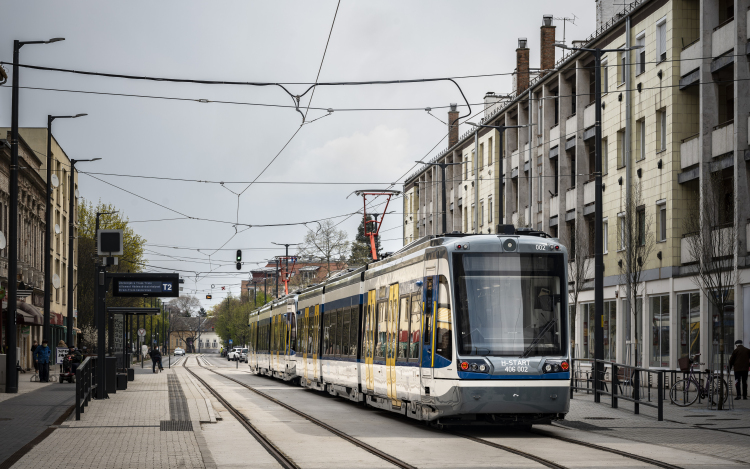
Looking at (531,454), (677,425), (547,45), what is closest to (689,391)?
(677,425)

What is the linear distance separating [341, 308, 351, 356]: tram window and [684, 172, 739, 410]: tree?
8.76 m

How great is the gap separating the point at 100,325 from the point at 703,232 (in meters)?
15.9

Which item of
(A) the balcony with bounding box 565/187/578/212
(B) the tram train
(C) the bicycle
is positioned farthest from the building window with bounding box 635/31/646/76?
(B) the tram train

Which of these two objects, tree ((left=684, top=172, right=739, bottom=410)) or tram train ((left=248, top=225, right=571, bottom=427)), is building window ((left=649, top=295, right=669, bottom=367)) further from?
tram train ((left=248, top=225, right=571, bottom=427))

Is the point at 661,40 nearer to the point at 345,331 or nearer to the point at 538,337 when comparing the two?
the point at 345,331

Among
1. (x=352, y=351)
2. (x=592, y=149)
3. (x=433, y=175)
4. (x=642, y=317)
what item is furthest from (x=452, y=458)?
(x=433, y=175)

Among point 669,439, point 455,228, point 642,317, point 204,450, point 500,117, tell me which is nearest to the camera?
point 204,450

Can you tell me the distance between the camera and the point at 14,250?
2861 cm

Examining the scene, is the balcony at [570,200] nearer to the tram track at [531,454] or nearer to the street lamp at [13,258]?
the street lamp at [13,258]

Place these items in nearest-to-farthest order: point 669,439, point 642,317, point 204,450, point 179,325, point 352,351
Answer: point 204,450 < point 669,439 < point 352,351 < point 642,317 < point 179,325

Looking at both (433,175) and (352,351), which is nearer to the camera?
(352,351)

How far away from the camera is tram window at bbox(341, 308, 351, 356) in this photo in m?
24.6

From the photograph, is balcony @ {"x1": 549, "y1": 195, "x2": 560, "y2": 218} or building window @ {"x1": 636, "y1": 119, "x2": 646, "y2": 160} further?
balcony @ {"x1": 549, "y1": 195, "x2": 560, "y2": 218}

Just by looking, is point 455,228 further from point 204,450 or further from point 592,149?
point 204,450
